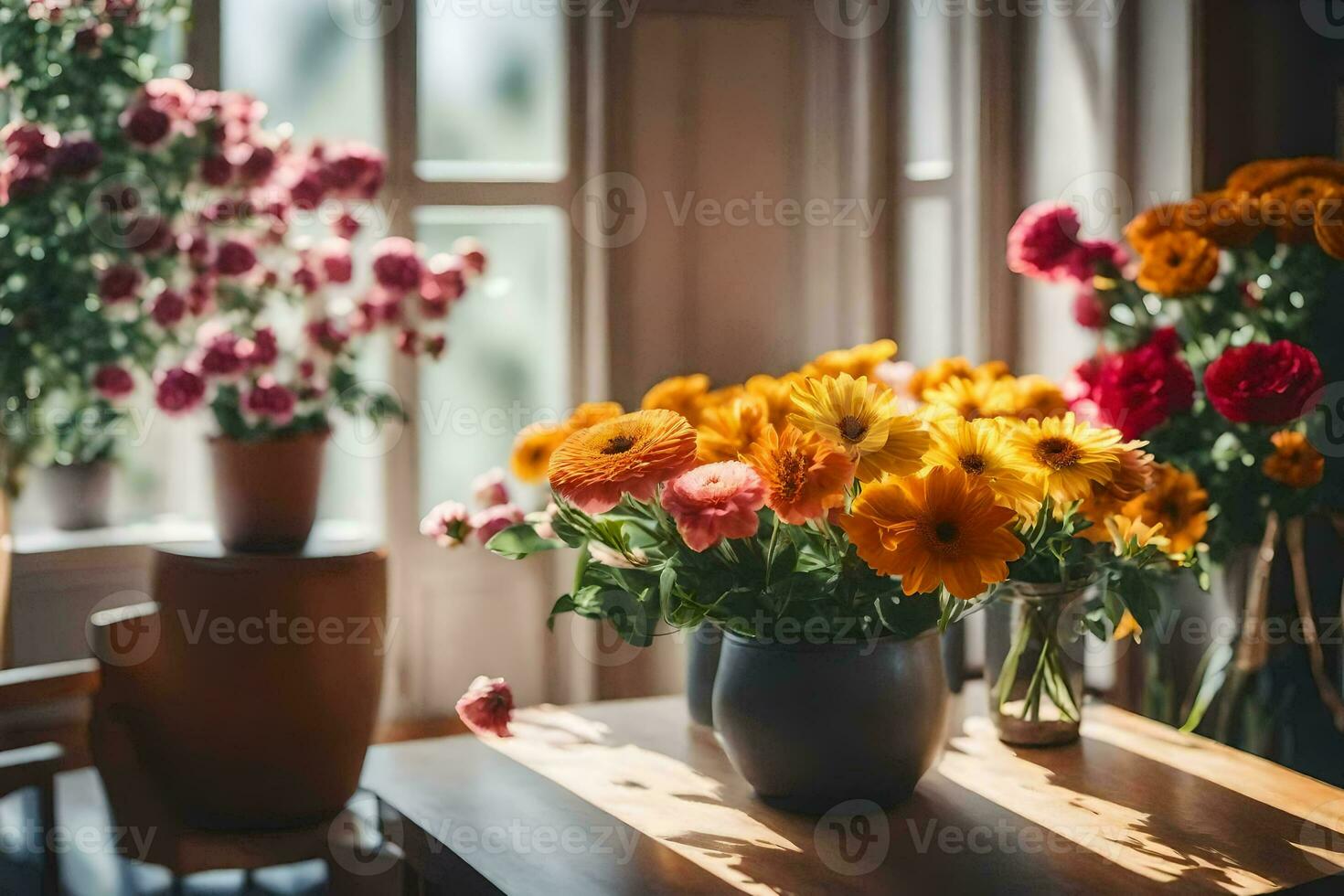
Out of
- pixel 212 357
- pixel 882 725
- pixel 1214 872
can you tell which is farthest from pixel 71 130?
pixel 1214 872

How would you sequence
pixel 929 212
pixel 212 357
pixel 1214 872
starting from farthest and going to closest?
pixel 929 212 < pixel 212 357 < pixel 1214 872

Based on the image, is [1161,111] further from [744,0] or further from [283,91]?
[283,91]

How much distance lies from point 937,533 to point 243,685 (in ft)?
6.71

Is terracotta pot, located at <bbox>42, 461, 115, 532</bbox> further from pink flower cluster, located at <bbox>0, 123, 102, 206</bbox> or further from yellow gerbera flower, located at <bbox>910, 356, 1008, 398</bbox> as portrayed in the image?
yellow gerbera flower, located at <bbox>910, 356, 1008, 398</bbox>

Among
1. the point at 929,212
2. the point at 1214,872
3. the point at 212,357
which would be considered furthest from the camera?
the point at 929,212

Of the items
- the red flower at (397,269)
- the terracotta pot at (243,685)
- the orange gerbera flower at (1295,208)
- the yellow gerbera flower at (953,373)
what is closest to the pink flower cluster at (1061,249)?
the orange gerbera flower at (1295,208)

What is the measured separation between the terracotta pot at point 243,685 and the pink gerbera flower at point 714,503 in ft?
6.10

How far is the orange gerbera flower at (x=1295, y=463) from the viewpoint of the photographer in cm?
194

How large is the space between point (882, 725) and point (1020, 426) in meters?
0.32

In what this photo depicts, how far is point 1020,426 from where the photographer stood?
131cm

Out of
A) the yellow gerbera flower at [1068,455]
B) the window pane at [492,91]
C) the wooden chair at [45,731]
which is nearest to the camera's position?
the yellow gerbera flower at [1068,455]

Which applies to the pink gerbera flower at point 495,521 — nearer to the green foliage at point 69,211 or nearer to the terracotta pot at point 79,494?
the green foliage at point 69,211

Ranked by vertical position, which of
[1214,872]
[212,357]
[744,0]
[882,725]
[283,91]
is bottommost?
[1214,872]

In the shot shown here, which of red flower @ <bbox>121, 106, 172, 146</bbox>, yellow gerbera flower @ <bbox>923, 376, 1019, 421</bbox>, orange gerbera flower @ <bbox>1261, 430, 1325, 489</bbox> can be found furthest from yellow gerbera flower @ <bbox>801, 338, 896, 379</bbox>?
red flower @ <bbox>121, 106, 172, 146</bbox>
